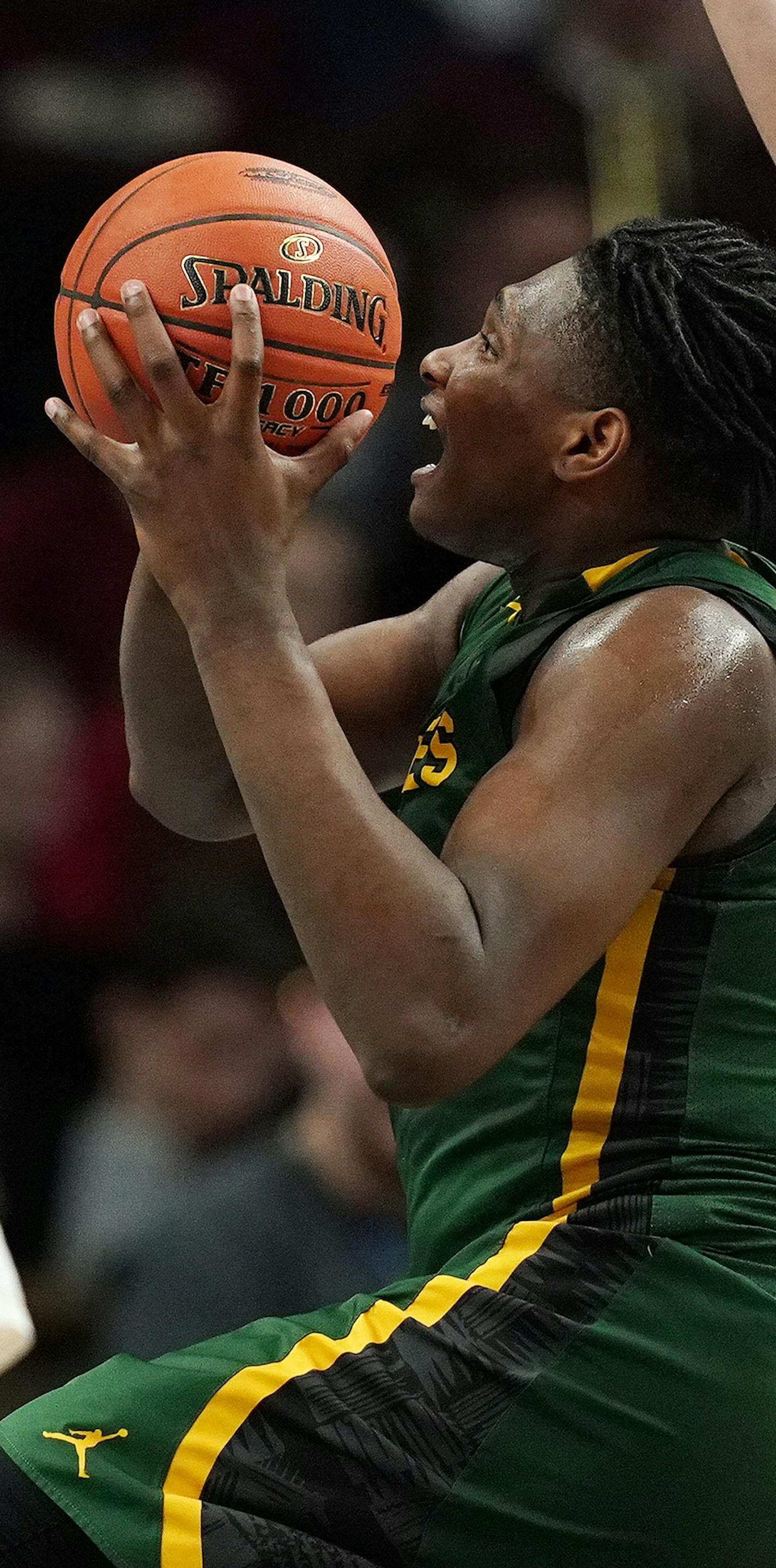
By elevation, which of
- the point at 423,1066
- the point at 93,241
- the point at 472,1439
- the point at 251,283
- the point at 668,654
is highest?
the point at 93,241

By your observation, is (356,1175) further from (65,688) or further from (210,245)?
(210,245)

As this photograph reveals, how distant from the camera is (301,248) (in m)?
2.08

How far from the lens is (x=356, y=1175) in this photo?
11.4 feet

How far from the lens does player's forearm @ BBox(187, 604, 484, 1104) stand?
1.67 metres

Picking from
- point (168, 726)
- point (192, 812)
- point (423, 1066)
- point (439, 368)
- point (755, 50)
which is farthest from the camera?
point (755, 50)

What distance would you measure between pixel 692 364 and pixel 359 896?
0.81 meters

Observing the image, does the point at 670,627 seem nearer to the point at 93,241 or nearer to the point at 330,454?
the point at 330,454

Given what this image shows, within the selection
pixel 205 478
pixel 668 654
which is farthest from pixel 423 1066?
pixel 205 478

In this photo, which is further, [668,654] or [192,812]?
[192,812]

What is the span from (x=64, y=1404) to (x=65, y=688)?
8.67 ft

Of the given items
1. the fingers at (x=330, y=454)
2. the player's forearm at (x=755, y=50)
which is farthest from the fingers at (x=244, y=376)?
the player's forearm at (x=755, y=50)

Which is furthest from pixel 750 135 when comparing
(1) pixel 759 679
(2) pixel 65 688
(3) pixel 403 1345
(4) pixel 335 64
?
(3) pixel 403 1345

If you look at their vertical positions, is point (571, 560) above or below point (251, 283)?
below

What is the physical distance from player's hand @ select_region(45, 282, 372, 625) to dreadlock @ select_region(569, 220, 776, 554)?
0.48m
